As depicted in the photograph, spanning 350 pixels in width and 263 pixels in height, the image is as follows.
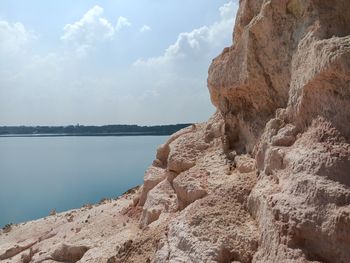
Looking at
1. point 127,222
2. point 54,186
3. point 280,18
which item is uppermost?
point 280,18

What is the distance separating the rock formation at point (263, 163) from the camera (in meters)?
5.62

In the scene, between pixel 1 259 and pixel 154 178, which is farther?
pixel 1 259

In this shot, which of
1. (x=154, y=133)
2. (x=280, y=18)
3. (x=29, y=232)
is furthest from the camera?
(x=154, y=133)

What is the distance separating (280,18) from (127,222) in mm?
6608

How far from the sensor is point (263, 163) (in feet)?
24.2

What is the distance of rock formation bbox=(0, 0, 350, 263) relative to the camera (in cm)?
562

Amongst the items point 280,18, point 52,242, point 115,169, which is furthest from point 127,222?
point 115,169

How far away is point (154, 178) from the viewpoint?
1170 centimetres

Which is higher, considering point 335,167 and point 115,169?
point 335,167

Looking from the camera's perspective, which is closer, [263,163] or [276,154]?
[276,154]

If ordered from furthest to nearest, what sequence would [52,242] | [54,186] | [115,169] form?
[115,169], [54,186], [52,242]

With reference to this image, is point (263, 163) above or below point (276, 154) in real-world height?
below

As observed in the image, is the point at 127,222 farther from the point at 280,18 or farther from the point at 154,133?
the point at 154,133

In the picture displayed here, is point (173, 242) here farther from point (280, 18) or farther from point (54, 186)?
point (54, 186)
